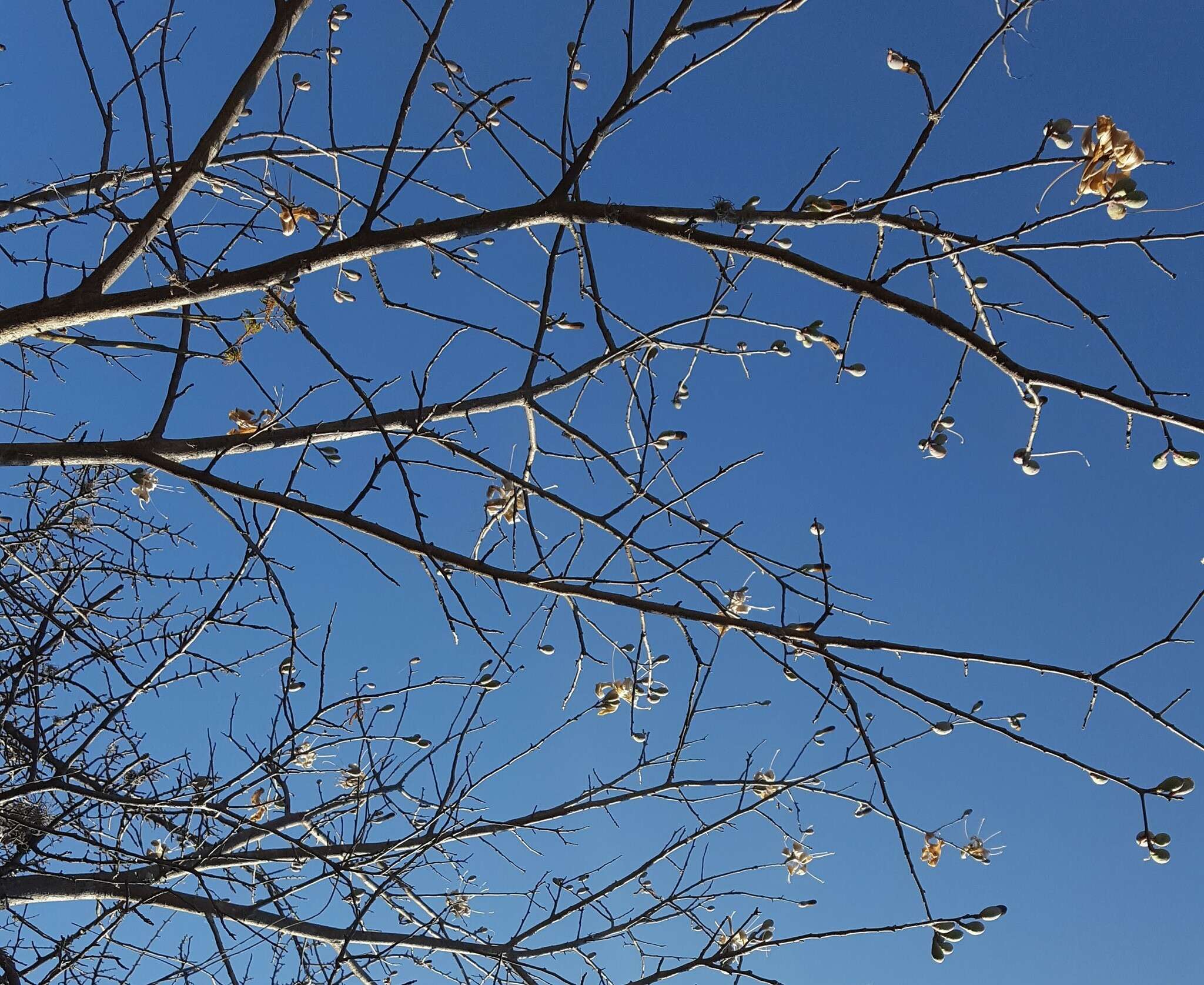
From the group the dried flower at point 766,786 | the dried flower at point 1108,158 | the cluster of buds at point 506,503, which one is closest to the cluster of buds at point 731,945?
the dried flower at point 766,786

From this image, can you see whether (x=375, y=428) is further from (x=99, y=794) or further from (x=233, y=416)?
(x=99, y=794)

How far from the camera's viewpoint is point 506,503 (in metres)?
2.60

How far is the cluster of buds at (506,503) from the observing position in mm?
2504

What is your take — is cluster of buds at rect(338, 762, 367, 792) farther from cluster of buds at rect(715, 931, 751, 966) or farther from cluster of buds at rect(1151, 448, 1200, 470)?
cluster of buds at rect(1151, 448, 1200, 470)

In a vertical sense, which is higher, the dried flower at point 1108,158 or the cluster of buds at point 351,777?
the dried flower at point 1108,158

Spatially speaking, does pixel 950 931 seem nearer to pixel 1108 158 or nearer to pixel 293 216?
pixel 1108 158

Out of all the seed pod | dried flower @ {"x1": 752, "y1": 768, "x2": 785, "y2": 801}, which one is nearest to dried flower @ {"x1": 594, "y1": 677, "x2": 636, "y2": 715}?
dried flower @ {"x1": 752, "y1": 768, "x2": 785, "y2": 801}

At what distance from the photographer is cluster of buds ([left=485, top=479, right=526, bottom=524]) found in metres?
2.50

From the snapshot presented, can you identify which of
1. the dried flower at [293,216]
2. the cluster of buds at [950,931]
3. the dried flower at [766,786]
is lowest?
the cluster of buds at [950,931]

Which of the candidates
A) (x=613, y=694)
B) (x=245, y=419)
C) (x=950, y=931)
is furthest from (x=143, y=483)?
(x=950, y=931)

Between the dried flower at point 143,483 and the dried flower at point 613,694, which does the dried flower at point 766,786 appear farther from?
the dried flower at point 143,483

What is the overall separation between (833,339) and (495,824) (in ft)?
5.84

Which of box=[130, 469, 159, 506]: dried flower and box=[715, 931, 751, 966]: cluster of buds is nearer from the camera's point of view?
box=[715, 931, 751, 966]: cluster of buds

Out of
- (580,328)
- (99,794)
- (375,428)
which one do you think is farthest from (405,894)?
(580,328)
